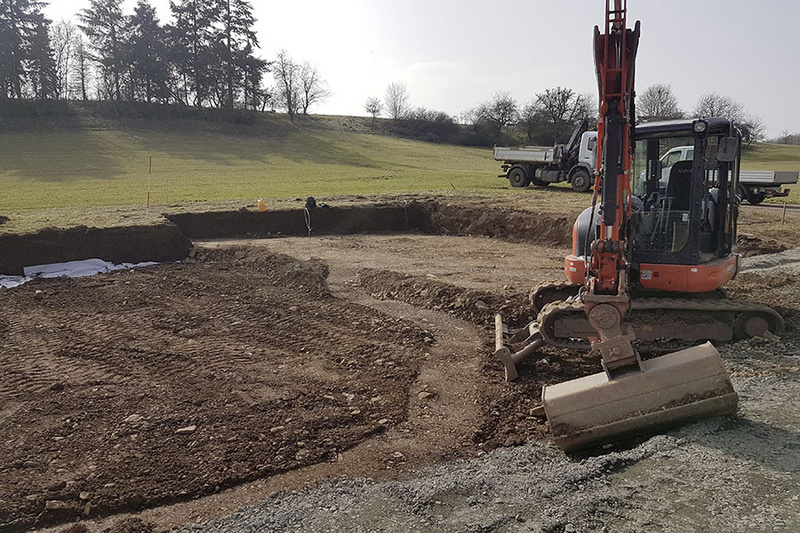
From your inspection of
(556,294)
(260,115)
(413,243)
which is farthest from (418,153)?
(556,294)

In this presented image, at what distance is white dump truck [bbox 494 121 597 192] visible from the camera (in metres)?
24.6

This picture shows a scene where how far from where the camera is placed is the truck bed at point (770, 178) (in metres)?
21.8

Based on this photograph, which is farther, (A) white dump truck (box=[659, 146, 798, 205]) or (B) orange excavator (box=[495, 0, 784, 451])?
(A) white dump truck (box=[659, 146, 798, 205])

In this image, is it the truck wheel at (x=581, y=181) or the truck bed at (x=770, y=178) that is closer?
the truck bed at (x=770, y=178)

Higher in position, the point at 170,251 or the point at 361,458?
the point at 170,251

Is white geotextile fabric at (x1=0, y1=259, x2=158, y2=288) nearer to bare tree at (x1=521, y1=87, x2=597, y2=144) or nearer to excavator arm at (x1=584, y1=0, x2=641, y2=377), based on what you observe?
excavator arm at (x1=584, y1=0, x2=641, y2=377)

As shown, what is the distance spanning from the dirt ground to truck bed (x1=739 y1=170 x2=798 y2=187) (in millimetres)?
13824

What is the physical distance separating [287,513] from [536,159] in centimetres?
2515

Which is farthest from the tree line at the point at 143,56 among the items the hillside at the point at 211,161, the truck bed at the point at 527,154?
the truck bed at the point at 527,154

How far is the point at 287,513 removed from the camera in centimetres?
401

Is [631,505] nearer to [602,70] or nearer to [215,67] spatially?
[602,70]

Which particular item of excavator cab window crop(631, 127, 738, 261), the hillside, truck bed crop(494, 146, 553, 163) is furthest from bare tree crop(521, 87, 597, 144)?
excavator cab window crop(631, 127, 738, 261)

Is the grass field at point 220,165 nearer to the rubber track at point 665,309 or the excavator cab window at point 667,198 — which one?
the rubber track at point 665,309

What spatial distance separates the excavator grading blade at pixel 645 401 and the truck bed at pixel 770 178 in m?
20.3
